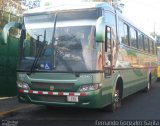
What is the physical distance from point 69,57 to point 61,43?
0.49 metres

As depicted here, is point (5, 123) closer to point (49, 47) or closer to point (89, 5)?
point (49, 47)

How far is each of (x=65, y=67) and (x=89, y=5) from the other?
1.79 m

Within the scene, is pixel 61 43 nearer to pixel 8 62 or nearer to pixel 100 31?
pixel 100 31

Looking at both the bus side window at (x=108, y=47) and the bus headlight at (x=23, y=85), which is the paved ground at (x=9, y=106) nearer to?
the bus headlight at (x=23, y=85)

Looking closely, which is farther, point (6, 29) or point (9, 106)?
point (9, 106)

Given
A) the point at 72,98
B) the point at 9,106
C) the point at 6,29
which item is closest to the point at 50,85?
the point at 72,98

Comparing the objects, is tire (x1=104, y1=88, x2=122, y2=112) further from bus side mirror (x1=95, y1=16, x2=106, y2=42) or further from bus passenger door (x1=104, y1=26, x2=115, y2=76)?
bus side mirror (x1=95, y1=16, x2=106, y2=42)

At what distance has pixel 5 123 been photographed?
8969mm

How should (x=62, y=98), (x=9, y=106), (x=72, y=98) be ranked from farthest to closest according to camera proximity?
(x=9, y=106)
(x=62, y=98)
(x=72, y=98)

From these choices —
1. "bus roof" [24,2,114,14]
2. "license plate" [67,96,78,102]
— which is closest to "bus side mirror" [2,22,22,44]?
"bus roof" [24,2,114,14]

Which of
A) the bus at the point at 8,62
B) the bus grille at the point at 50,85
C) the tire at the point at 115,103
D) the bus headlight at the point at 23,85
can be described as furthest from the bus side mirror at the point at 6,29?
the bus at the point at 8,62

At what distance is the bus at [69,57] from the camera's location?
901 cm

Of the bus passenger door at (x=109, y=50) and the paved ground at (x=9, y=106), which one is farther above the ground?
the bus passenger door at (x=109, y=50)

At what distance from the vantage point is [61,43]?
30.7ft
